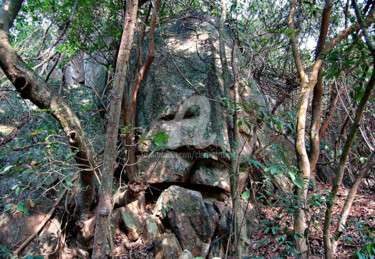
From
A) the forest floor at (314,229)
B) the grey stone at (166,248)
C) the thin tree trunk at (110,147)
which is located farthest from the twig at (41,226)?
the forest floor at (314,229)

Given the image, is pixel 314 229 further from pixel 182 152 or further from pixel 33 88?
pixel 33 88

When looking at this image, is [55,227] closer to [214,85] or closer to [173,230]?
[173,230]

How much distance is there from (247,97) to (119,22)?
121 inches

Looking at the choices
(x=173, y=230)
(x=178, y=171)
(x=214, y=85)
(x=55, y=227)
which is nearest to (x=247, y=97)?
(x=214, y=85)

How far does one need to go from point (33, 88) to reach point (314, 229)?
14.8 ft

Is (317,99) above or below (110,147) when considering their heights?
above

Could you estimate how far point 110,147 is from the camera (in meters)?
2.06

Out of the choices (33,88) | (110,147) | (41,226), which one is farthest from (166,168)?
(110,147)

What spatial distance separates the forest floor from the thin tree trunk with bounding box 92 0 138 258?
1.71 metres

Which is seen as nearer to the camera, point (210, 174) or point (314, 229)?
point (314, 229)

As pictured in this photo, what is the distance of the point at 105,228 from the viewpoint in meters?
1.94

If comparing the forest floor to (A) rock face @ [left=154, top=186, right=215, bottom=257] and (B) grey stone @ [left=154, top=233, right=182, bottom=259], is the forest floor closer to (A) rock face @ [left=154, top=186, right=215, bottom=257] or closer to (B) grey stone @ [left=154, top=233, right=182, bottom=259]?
(A) rock face @ [left=154, top=186, right=215, bottom=257]

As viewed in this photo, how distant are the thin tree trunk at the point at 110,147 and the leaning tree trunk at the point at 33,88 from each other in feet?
3.22

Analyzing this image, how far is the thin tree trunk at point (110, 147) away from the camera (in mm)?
1930
